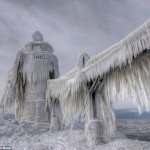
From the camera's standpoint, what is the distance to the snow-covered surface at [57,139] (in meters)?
7.98

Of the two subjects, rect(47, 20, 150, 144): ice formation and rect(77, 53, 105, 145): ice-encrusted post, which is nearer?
rect(47, 20, 150, 144): ice formation

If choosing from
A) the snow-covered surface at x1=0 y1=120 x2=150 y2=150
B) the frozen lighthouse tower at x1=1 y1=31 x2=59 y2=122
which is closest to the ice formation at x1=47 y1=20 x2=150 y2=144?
the snow-covered surface at x1=0 y1=120 x2=150 y2=150

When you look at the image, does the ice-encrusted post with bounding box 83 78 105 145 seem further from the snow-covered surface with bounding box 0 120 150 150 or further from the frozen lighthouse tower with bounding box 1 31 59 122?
the frozen lighthouse tower with bounding box 1 31 59 122

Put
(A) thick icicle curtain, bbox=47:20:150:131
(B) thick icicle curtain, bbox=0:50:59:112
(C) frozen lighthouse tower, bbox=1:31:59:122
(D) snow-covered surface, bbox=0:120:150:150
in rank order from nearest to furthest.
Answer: (A) thick icicle curtain, bbox=47:20:150:131 → (D) snow-covered surface, bbox=0:120:150:150 → (B) thick icicle curtain, bbox=0:50:59:112 → (C) frozen lighthouse tower, bbox=1:31:59:122

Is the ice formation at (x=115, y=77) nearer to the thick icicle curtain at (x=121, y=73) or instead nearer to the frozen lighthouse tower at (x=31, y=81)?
the thick icicle curtain at (x=121, y=73)

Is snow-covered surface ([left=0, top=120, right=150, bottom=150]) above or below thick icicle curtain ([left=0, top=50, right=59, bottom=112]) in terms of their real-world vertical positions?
below

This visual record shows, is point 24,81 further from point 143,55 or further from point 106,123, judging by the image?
point 143,55

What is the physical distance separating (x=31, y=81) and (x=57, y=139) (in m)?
4.84

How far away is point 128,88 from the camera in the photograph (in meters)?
7.76

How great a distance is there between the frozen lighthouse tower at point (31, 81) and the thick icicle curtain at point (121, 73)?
13.9 feet

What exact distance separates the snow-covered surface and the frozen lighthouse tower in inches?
70.6

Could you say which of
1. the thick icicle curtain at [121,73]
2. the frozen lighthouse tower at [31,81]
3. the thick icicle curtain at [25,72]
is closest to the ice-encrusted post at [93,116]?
the thick icicle curtain at [121,73]

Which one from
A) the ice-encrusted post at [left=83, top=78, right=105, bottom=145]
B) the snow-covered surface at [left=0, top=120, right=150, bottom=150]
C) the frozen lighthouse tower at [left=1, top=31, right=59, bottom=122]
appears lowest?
the snow-covered surface at [left=0, top=120, right=150, bottom=150]

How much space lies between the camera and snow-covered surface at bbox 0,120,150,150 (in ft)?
26.2
